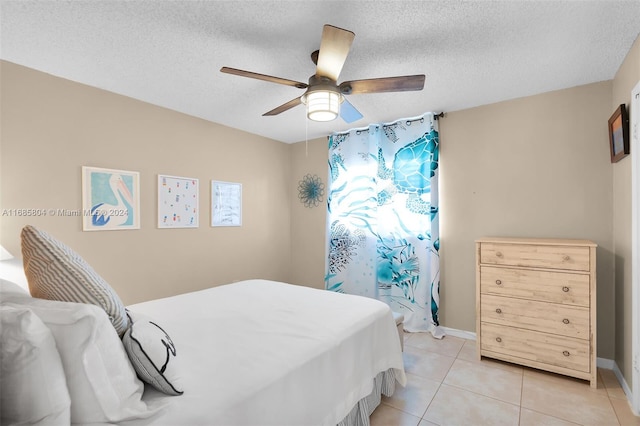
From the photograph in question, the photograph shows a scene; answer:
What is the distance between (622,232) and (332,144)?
10.1ft

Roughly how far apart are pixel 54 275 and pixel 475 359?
3.12 m

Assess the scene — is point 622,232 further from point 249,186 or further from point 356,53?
point 249,186

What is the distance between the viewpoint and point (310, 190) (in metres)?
4.57

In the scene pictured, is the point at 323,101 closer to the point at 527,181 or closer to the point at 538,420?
the point at 527,181

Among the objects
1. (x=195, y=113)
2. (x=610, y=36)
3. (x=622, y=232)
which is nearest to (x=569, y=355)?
(x=622, y=232)

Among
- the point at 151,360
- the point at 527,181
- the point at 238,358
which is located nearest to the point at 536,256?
the point at 527,181

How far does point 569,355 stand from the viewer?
238 centimetres

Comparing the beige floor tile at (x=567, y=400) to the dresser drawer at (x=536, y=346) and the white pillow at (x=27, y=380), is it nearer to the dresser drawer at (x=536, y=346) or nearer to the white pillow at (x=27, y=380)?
the dresser drawer at (x=536, y=346)

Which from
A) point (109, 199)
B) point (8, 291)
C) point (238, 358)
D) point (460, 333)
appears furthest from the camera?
point (460, 333)

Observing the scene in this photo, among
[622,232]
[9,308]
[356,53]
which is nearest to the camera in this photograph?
[9,308]

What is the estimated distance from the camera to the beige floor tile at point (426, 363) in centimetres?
252

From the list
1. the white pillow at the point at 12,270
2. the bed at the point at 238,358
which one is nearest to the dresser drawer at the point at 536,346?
the bed at the point at 238,358

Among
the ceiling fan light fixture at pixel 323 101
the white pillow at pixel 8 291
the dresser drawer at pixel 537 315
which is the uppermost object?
the ceiling fan light fixture at pixel 323 101

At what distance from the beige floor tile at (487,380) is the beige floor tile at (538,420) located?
12 centimetres
